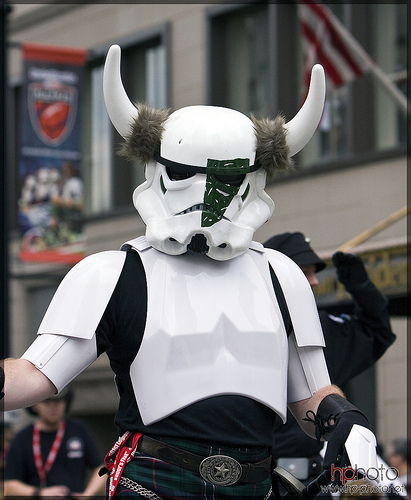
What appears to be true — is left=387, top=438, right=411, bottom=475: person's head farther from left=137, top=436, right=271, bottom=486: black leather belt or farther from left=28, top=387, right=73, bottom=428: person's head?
left=137, top=436, right=271, bottom=486: black leather belt

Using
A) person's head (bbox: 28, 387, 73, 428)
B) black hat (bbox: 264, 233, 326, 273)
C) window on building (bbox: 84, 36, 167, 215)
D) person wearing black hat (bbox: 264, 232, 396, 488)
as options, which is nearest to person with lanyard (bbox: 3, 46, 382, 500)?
person wearing black hat (bbox: 264, 232, 396, 488)

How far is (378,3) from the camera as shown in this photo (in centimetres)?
1232

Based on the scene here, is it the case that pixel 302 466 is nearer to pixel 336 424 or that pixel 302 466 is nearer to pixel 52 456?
pixel 336 424

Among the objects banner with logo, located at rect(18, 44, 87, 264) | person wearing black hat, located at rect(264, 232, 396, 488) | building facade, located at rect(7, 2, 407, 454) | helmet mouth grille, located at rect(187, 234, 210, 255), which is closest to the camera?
helmet mouth grille, located at rect(187, 234, 210, 255)

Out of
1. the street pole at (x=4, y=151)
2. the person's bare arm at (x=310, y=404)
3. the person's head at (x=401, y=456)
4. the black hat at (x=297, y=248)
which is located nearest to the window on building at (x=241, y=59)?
the person's head at (x=401, y=456)

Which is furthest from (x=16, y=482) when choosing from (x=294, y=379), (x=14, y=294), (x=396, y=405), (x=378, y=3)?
(x=14, y=294)

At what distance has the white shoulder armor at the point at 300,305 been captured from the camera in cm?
369

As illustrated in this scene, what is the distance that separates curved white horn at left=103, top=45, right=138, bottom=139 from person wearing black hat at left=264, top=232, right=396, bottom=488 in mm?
1657

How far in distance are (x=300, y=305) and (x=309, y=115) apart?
2.21 feet

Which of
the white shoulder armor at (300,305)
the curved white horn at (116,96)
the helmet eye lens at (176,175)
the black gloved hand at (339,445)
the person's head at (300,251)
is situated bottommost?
the black gloved hand at (339,445)

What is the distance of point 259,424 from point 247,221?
695 mm

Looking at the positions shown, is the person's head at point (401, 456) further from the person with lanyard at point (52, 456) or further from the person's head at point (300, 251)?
the person's head at point (300, 251)

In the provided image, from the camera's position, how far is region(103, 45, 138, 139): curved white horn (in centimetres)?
363

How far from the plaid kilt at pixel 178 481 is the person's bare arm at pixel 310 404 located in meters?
0.31
